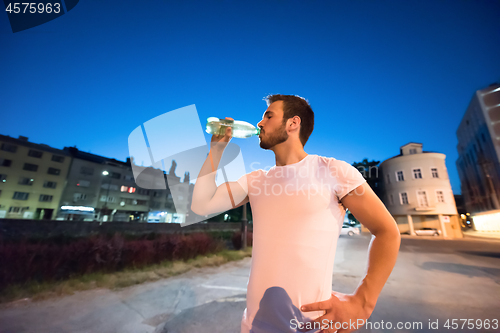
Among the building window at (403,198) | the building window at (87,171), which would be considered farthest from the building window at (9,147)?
the building window at (403,198)

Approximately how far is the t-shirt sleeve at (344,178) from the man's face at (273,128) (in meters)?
0.36

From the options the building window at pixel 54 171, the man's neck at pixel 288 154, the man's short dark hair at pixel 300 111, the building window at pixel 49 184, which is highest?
the building window at pixel 54 171

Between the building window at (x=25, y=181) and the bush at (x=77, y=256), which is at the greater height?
the building window at (x=25, y=181)

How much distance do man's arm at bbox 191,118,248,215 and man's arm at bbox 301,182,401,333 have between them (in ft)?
2.09

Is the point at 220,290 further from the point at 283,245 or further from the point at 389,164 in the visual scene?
the point at 389,164

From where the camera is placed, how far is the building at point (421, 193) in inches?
727

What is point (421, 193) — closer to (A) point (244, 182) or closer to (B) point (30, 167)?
(A) point (244, 182)

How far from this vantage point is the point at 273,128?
3.79 feet

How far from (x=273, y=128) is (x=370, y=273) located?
0.84 metres

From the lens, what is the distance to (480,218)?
867 inches

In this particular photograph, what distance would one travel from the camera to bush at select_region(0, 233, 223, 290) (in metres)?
4.29

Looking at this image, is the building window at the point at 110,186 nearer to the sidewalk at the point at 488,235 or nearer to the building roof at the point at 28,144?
the building roof at the point at 28,144

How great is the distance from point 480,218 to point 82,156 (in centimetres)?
6134

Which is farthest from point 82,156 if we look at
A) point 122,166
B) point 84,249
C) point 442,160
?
point 442,160
